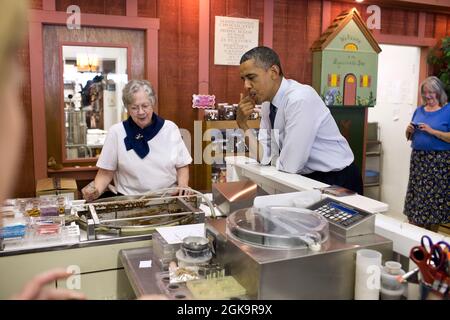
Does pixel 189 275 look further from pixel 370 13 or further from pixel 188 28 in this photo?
pixel 370 13

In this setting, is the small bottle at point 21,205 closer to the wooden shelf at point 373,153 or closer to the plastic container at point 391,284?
the plastic container at point 391,284

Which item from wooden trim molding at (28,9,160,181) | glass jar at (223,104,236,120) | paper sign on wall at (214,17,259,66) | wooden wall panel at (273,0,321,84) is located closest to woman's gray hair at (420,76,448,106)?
wooden wall panel at (273,0,321,84)

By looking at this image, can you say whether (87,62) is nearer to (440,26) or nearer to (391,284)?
(391,284)

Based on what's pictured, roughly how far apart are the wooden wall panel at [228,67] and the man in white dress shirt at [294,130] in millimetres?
2023

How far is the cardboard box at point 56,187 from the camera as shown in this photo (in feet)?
11.3

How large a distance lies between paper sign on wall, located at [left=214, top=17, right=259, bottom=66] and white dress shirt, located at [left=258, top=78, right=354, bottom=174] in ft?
6.81

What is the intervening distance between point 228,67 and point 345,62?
4.42 feet

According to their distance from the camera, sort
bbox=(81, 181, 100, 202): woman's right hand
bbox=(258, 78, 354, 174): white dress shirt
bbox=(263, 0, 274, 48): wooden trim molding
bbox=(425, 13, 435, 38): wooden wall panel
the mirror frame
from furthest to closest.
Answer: bbox=(425, 13, 435, 38): wooden wall panel
bbox=(263, 0, 274, 48): wooden trim molding
the mirror frame
bbox=(81, 181, 100, 202): woman's right hand
bbox=(258, 78, 354, 174): white dress shirt

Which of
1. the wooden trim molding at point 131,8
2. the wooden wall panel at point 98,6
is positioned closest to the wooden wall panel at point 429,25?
the wooden trim molding at point 131,8

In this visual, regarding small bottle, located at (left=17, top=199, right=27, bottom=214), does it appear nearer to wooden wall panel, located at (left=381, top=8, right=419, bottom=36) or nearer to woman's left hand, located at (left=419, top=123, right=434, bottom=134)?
woman's left hand, located at (left=419, top=123, right=434, bottom=134)

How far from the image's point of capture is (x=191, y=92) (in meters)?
4.25

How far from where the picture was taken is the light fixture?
12.7 ft

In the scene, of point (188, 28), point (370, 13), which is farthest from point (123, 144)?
point (370, 13)

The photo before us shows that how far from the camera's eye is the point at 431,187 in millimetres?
4133
